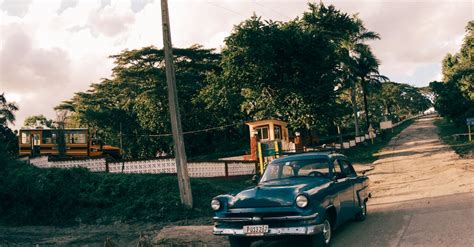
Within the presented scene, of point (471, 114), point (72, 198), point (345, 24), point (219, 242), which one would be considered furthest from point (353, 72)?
point (219, 242)

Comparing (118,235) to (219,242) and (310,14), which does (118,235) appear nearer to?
(219,242)

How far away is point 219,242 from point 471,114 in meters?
40.4

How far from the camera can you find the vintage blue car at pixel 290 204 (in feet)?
21.4

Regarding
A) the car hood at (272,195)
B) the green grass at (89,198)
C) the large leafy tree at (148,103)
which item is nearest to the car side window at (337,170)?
the car hood at (272,195)

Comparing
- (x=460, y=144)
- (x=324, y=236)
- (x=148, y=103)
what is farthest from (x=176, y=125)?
(x=460, y=144)

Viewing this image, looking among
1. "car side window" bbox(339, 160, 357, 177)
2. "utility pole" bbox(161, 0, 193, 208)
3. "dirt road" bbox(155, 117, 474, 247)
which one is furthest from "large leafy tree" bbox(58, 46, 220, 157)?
"car side window" bbox(339, 160, 357, 177)

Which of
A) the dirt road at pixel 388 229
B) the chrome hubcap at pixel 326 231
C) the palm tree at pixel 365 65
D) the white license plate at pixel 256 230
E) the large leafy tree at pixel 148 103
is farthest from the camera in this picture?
the palm tree at pixel 365 65

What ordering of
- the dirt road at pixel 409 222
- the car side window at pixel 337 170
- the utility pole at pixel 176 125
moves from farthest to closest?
the utility pole at pixel 176 125, the car side window at pixel 337 170, the dirt road at pixel 409 222

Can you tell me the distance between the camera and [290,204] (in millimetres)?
6594

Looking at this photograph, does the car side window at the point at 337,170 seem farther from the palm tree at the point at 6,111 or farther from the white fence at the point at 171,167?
the palm tree at the point at 6,111

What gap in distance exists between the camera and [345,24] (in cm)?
4075

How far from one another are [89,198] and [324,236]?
9.77 metres

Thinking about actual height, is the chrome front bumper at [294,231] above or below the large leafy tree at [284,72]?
below

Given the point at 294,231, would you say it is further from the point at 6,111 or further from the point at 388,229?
the point at 6,111
